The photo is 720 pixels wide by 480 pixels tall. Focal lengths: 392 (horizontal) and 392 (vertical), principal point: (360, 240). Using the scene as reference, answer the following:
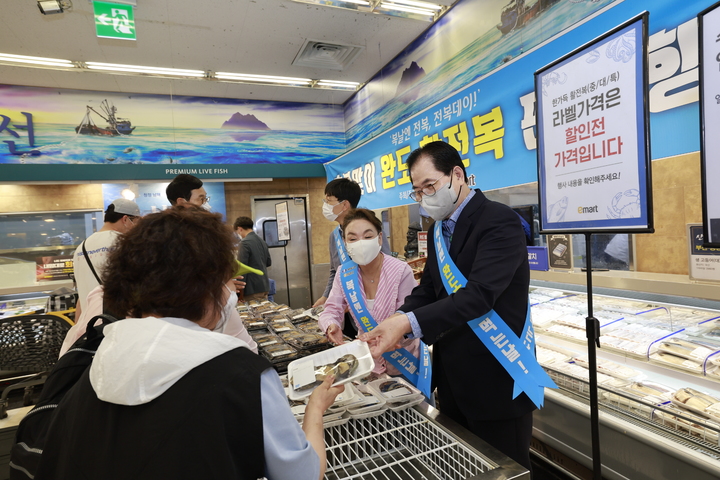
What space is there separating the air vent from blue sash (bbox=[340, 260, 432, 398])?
15.2 feet

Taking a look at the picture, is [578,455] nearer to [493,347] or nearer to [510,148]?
[493,347]

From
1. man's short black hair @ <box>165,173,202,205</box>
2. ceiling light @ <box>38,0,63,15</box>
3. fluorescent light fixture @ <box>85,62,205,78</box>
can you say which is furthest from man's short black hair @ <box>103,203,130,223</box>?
fluorescent light fixture @ <box>85,62,205,78</box>

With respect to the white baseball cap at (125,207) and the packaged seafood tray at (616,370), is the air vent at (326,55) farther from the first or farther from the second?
the packaged seafood tray at (616,370)

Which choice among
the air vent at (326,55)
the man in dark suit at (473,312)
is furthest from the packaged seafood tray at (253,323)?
the air vent at (326,55)

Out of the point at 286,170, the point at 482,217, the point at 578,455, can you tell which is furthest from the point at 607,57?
the point at 286,170

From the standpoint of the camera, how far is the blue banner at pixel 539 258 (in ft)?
9.20

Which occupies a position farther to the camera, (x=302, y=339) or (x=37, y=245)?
(x=37, y=245)

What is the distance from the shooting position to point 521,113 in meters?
2.55

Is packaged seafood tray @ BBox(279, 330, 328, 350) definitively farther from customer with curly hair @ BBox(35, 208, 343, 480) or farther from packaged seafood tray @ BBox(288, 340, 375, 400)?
customer with curly hair @ BBox(35, 208, 343, 480)

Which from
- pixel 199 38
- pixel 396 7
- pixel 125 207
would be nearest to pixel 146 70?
pixel 199 38

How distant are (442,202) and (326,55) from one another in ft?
17.5

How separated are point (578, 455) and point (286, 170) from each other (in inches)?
243

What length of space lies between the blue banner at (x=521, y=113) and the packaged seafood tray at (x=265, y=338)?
1829 mm

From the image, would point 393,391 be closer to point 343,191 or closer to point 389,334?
point 389,334
